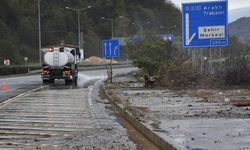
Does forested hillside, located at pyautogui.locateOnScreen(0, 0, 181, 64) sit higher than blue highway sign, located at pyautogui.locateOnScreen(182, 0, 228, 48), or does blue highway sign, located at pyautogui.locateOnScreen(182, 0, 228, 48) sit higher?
forested hillside, located at pyautogui.locateOnScreen(0, 0, 181, 64)

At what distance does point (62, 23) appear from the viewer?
410 feet

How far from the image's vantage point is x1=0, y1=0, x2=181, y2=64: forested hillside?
112 m

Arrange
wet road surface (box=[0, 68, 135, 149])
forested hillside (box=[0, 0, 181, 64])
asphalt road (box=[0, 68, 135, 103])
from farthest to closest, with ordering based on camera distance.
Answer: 1. forested hillside (box=[0, 0, 181, 64])
2. asphalt road (box=[0, 68, 135, 103])
3. wet road surface (box=[0, 68, 135, 149])

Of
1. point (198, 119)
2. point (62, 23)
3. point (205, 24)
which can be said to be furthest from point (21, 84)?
point (62, 23)

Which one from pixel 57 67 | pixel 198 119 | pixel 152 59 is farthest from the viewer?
pixel 57 67

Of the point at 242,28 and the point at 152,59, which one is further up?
the point at 242,28

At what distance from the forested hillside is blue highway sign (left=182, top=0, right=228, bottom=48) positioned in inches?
2836

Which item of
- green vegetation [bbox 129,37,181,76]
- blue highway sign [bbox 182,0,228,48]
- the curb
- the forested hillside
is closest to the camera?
→ the curb

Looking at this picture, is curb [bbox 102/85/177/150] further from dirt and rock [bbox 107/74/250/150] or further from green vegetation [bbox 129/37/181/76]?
green vegetation [bbox 129/37/181/76]

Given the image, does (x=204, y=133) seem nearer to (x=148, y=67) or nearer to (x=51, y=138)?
(x=51, y=138)

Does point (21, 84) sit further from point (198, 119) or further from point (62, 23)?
point (62, 23)

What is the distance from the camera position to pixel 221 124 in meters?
11.7

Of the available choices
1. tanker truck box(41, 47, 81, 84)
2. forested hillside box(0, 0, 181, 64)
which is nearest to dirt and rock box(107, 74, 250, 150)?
tanker truck box(41, 47, 81, 84)

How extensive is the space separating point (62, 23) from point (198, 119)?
11393cm
